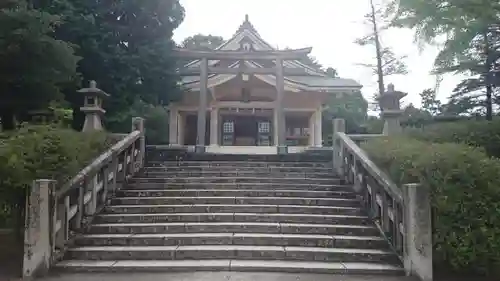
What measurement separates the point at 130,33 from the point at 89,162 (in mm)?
8611

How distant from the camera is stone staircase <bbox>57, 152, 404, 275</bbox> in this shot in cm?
589

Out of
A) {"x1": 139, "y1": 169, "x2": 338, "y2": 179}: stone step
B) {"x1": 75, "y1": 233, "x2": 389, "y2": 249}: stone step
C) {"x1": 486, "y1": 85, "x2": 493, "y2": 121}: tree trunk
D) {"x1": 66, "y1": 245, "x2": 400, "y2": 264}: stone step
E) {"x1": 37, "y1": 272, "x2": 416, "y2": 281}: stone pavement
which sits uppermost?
{"x1": 486, "y1": 85, "x2": 493, "y2": 121}: tree trunk

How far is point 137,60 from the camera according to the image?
13922 millimetres

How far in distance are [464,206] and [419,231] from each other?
602 millimetres

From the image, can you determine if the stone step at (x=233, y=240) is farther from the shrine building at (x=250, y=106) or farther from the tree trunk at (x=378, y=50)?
the tree trunk at (x=378, y=50)

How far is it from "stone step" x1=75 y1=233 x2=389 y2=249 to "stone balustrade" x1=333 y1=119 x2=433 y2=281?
43 centimetres

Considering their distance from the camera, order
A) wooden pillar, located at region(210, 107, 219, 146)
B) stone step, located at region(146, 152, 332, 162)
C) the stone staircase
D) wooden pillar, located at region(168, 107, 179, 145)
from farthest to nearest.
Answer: wooden pillar, located at region(210, 107, 219, 146), wooden pillar, located at region(168, 107, 179, 145), stone step, located at region(146, 152, 332, 162), the stone staircase

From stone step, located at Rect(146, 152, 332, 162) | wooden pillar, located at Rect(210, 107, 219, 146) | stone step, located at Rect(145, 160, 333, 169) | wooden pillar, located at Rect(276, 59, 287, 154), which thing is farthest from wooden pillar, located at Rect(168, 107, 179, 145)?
stone step, located at Rect(145, 160, 333, 169)

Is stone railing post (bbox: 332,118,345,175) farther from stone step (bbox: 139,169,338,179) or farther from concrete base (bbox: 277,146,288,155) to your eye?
concrete base (bbox: 277,146,288,155)

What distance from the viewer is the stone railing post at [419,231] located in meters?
5.34

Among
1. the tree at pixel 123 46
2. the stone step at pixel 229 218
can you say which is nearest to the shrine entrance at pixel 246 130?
the tree at pixel 123 46

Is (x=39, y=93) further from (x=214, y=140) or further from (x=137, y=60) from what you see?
(x=214, y=140)

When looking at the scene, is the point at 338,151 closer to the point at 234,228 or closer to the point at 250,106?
the point at 234,228

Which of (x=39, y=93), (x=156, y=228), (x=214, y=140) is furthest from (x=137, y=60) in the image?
(x=156, y=228)
